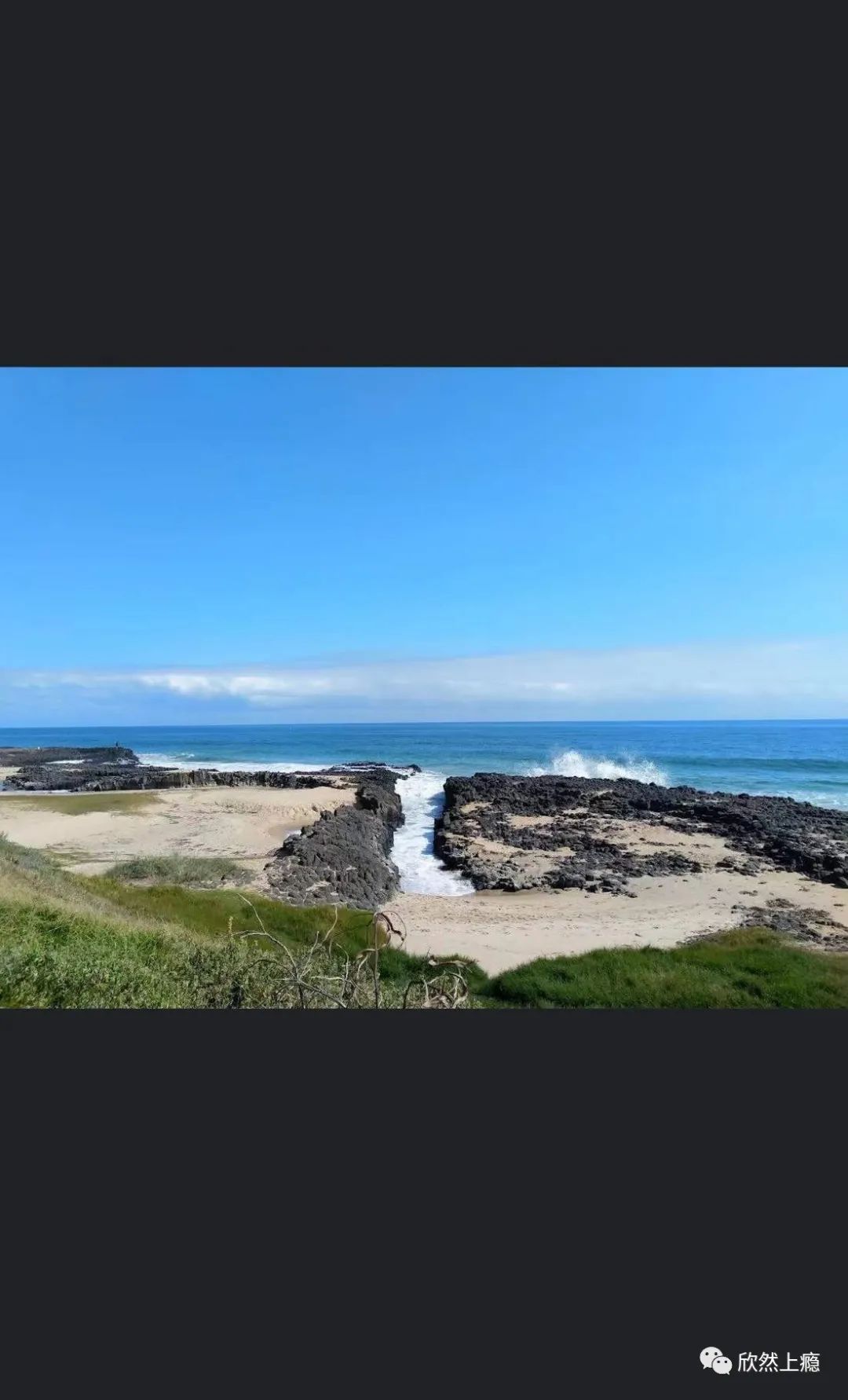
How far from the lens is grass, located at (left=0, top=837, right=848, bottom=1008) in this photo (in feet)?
11.9

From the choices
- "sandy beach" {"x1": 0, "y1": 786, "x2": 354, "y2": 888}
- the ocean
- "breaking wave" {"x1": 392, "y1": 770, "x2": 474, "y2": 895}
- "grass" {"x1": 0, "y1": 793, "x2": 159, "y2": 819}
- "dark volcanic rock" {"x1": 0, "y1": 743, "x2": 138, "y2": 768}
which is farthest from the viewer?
"dark volcanic rock" {"x1": 0, "y1": 743, "x2": 138, "y2": 768}

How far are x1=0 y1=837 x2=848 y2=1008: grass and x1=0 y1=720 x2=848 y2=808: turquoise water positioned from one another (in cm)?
2178

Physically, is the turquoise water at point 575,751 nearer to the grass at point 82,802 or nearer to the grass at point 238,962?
the grass at point 82,802

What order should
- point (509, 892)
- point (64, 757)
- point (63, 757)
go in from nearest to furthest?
point (509, 892), point (64, 757), point (63, 757)

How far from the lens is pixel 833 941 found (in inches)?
409

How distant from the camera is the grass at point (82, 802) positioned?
76.2 ft

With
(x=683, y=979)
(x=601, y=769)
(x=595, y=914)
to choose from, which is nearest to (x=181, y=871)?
(x=595, y=914)

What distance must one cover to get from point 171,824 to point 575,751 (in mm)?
35718

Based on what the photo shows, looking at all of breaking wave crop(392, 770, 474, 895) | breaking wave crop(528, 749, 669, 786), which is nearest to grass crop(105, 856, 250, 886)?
breaking wave crop(392, 770, 474, 895)

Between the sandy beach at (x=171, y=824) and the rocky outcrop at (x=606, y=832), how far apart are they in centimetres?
562

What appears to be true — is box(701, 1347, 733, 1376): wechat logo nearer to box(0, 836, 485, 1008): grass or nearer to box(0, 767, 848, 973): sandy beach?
box(0, 836, 485, 1008): grass

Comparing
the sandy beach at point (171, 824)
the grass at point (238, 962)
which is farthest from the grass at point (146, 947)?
the sandy beach at point (171, 824)

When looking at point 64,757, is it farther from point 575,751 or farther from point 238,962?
point 238,962

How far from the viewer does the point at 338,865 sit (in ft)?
46.8
